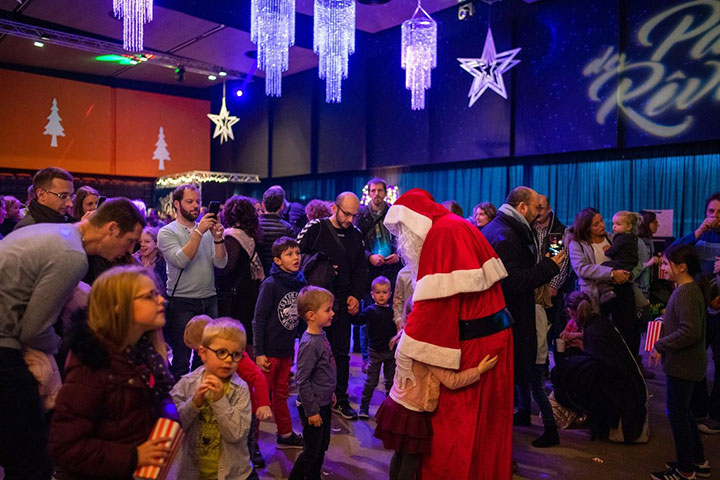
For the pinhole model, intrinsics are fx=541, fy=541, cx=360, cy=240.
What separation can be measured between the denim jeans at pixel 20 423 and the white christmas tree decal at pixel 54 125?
13094 mm

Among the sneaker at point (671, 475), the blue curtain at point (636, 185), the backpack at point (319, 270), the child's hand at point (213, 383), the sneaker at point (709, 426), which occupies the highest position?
the blue curtain at point (636, 185)

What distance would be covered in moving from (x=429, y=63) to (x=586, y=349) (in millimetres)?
4683

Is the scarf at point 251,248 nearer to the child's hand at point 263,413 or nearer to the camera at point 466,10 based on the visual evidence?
the child's hand at point 263,413

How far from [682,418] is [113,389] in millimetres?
3113

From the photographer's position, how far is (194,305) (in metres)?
3.80

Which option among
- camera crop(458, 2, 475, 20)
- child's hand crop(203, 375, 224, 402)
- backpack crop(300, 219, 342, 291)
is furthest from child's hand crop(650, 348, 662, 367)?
camera crop(458, 2, 475, 20)

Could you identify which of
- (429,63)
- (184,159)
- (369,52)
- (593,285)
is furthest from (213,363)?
(184,159)

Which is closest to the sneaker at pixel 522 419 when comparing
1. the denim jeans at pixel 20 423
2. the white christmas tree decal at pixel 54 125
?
the denim jeans at pixel 20 423

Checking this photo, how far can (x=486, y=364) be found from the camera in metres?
2.45

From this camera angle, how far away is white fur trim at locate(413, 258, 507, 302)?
2.38m

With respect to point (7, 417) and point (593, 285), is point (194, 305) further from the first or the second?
point (593, 285)

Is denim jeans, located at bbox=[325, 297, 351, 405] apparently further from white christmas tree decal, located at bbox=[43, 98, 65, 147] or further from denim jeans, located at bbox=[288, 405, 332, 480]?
white christmas tree decal, located at bbox=[43, 98, 65, 147]

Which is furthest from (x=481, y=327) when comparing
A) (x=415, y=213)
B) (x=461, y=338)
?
(x=415, y=213)

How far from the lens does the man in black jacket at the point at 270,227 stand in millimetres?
4562
